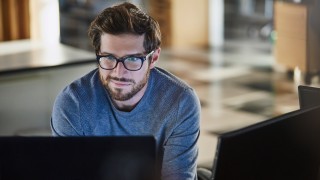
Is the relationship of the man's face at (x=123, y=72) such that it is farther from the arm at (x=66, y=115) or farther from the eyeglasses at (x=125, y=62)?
the arm at (x=66, y=115)

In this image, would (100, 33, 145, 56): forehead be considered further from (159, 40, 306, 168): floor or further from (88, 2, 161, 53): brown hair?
(159, 40, 306, 168): floor

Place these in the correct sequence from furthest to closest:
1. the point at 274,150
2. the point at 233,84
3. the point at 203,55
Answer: the point at 203,55 < the point at 233,84 < the point at 274,150

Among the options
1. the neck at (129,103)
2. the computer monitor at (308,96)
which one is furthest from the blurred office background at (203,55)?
the computer monitor at (308,96)

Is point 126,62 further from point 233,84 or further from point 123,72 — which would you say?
point 233,84

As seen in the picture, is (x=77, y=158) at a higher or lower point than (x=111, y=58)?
lower

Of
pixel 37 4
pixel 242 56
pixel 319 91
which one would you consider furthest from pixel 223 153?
pixel 242 56

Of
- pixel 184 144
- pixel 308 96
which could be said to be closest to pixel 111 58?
pixel 184 144

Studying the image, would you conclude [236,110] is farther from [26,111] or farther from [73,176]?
[73,176]

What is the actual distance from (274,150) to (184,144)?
1.55 ft

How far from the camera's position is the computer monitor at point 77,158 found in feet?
4.13

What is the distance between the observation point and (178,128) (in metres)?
1.86

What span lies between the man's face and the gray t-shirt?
1.5 inches

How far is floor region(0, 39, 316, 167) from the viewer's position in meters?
5.37

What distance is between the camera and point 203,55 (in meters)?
8.16
